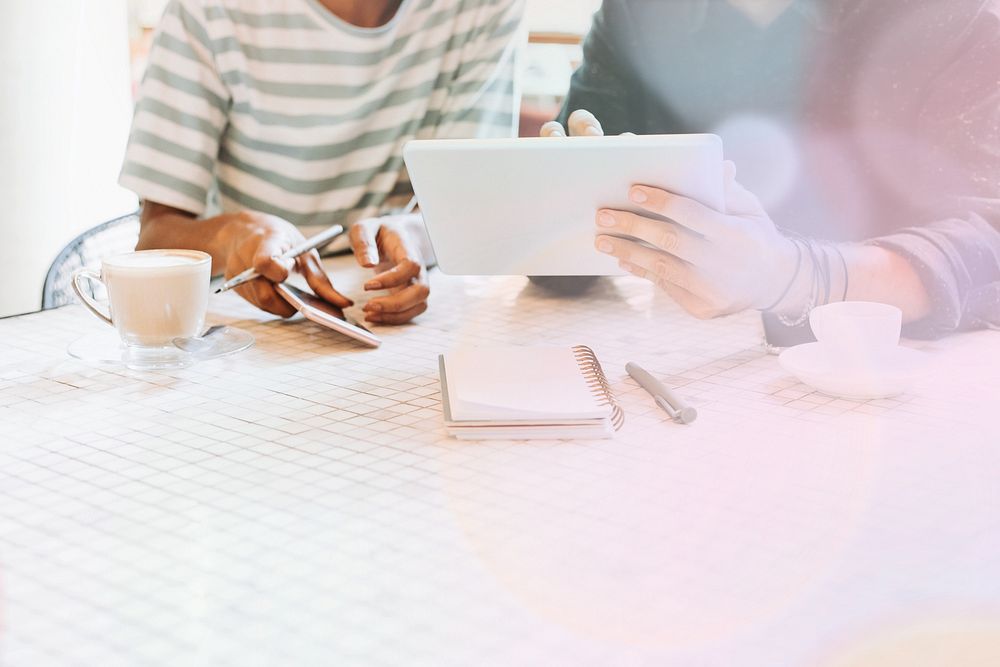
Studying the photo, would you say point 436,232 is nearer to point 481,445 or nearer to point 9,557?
point 481,445

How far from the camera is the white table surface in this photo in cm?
51

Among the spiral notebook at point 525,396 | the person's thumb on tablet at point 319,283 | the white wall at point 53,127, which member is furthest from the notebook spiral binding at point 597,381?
the white wall at point 53,127

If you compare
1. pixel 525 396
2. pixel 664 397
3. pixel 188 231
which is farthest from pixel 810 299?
pixel 188 231

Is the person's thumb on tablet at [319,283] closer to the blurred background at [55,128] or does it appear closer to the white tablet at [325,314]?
the white tablet at [325,314]

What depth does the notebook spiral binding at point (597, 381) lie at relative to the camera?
838 mm

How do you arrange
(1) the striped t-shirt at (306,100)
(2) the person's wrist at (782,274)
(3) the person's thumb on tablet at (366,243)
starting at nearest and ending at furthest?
(2) the person's wrist at (782,274) < (3) the person's thumb on tablet at (366,243) < (1) the striped t-shirt at (306,100)

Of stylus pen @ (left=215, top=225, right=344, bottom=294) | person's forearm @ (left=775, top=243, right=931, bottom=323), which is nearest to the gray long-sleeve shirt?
person's forearm @ (left=775, top=243, right=931, bottom=323)

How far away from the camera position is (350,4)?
1.62 m

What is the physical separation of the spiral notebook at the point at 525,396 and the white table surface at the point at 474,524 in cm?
2

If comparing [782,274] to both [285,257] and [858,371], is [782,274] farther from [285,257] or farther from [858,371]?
[285,257]

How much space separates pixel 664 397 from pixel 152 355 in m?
0.55

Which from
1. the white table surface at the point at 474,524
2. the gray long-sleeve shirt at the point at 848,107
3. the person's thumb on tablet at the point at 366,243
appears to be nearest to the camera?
the white table surface at the point at 474,524

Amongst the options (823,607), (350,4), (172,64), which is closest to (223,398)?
(823,607)

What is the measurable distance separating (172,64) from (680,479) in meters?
1.17
